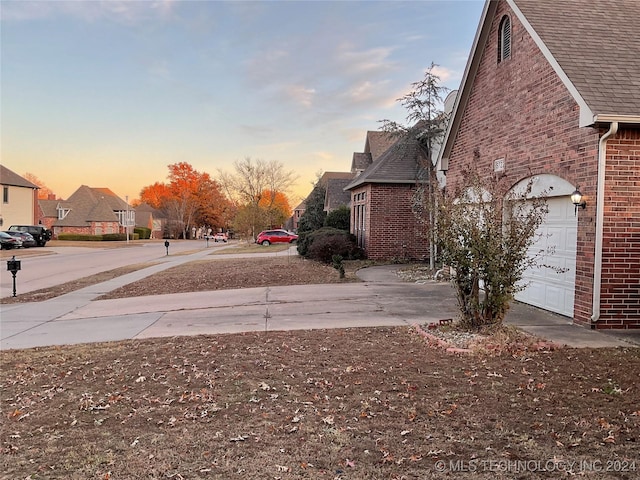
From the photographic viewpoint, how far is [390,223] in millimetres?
18438

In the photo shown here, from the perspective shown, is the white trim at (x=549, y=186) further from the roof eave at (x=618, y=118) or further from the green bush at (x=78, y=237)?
the green bush at (x=78, y=237)

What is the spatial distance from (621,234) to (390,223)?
1132 centimetres

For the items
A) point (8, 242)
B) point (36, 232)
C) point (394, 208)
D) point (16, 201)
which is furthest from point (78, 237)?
point (394, 208)

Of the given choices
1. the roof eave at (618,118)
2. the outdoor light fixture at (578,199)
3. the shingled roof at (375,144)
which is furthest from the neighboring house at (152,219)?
the roof eave at (618,118)

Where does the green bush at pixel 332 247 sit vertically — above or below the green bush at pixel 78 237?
above

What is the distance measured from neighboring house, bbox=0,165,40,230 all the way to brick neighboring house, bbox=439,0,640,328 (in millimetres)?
51009

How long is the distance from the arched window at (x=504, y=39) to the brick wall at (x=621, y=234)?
13.3 ft

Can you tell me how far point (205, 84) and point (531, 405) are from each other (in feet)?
58.2

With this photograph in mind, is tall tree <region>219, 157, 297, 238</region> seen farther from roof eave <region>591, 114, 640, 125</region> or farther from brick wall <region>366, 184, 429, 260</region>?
roof eave <region>591, 114, 640, 125</region>

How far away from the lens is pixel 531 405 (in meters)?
4.14

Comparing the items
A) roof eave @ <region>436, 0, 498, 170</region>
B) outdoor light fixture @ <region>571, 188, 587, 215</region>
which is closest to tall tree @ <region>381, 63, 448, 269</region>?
roof eave @ <region>436, 0, 498, 170</region>

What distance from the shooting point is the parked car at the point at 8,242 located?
114 feet

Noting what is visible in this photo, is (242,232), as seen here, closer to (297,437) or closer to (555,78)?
(555,78)

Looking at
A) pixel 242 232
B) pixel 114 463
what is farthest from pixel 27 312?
pixel 242 232
